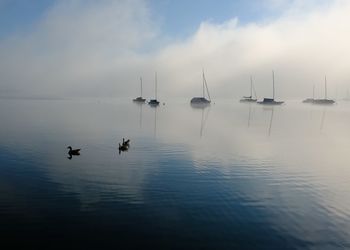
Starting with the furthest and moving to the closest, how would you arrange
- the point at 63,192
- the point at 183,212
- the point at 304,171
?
the point at 304,171 → the point at 63,192 → the point at 183,212

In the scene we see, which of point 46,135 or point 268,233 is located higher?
point 46,135

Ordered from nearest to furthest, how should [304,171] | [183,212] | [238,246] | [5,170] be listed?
[238,246], [183,212], [5,170], [304,171]

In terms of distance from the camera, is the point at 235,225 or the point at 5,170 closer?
the point at 235,225

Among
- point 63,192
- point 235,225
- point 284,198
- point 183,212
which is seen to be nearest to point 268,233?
point 235,225

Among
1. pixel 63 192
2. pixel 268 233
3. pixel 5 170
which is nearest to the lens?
pixel 268 233

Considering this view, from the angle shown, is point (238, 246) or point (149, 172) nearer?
point (238, 246)

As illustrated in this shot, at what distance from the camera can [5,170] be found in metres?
37.5

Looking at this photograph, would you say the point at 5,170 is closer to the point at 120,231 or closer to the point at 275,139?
the point at 120,231

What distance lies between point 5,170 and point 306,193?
1087 inches

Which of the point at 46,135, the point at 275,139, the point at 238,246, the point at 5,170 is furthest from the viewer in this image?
the point at 275,139

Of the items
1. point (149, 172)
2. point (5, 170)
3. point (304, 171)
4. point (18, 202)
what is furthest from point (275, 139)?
point (18, 202)

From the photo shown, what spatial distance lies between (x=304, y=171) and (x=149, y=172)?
17448mm

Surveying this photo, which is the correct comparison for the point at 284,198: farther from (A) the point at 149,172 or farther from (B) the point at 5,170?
(B) the point at 5,170

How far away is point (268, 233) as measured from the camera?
23562 mm
